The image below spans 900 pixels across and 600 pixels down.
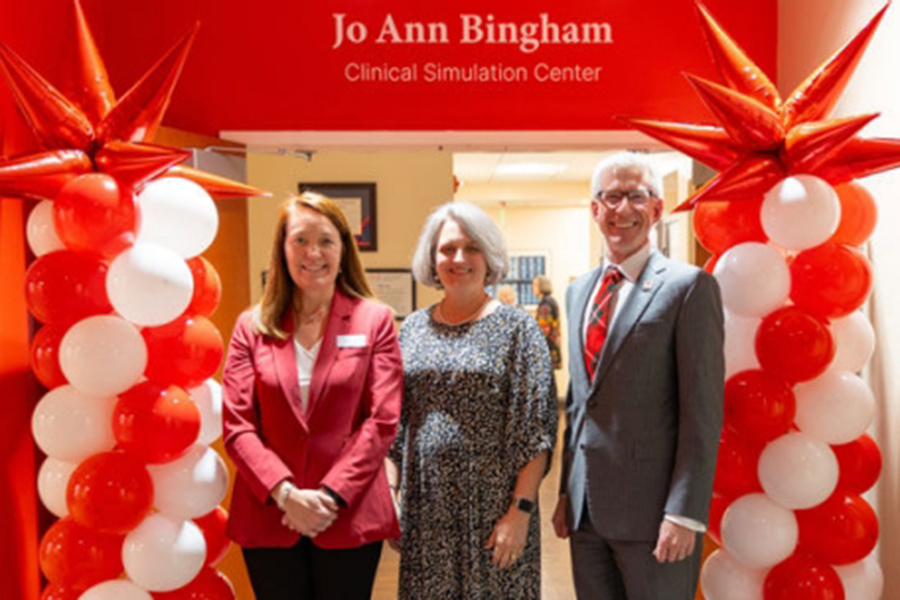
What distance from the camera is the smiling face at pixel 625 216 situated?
6.61ft

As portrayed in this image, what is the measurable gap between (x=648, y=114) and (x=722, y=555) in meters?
1.66

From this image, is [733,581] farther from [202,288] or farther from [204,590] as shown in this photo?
[202,288]

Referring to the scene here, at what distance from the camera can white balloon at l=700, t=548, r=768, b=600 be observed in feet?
7.20

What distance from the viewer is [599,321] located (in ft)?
6.76

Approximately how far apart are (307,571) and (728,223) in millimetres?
1521

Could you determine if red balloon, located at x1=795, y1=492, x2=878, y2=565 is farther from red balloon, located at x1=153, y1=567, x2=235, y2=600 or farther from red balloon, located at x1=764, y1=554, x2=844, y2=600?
red balloon, located at x1=153, y1=567, x2=235, y2=600

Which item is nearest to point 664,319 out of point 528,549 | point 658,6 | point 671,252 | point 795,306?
point 795,306

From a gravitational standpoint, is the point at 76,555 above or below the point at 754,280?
below

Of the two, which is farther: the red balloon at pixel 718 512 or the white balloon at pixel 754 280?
the red balloon at pixel 718 512

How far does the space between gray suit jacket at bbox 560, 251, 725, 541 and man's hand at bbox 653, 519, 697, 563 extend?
0.04 meters

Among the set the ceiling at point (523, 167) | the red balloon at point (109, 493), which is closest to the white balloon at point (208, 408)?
the red balloon at point (109, 493)

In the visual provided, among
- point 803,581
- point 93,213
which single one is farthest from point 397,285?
point 803,581

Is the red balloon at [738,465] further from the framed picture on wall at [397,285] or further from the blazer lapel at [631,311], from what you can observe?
the framed picture on wall at [397,285]

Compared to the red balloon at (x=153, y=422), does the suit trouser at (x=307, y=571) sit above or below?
below
